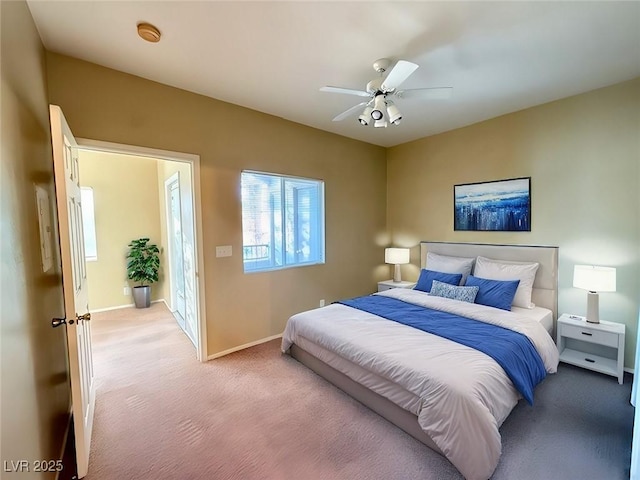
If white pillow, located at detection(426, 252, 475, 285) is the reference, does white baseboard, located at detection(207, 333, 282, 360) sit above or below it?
below

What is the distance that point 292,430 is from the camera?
2041mm

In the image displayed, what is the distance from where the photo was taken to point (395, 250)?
14.5 feet

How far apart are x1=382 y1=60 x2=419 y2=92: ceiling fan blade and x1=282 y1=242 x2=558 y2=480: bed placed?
194 cm

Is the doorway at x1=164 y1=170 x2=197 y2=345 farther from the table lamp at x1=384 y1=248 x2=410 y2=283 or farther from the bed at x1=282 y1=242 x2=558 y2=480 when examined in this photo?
the table lamp at x1=384 y1=248 x2=410 y2=283

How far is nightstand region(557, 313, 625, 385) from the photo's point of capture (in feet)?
8.34

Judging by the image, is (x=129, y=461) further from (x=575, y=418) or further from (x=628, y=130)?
(x=628, y=130)

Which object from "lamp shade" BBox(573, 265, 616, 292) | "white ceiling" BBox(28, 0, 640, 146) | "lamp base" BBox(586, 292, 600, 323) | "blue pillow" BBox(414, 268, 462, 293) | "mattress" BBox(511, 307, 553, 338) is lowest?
"mattress" BBox(511, 307, 553, 338)

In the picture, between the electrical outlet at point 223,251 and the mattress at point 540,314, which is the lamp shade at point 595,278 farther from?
the electrical outlet at point 223,251

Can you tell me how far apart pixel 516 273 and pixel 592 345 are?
99 cm

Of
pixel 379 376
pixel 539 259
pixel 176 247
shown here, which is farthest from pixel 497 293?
pixel 176 247

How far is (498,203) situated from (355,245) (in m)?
2.00

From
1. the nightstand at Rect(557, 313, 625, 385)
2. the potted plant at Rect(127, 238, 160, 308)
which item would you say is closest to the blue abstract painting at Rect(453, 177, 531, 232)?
the nightstand at Rect(557, 313, 625, 385)

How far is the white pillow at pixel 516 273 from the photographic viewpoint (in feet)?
10.0

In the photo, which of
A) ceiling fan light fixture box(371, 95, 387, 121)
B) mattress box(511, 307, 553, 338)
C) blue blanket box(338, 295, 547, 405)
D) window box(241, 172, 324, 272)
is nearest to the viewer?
blue blanket box(338, 295, 547, 405)
